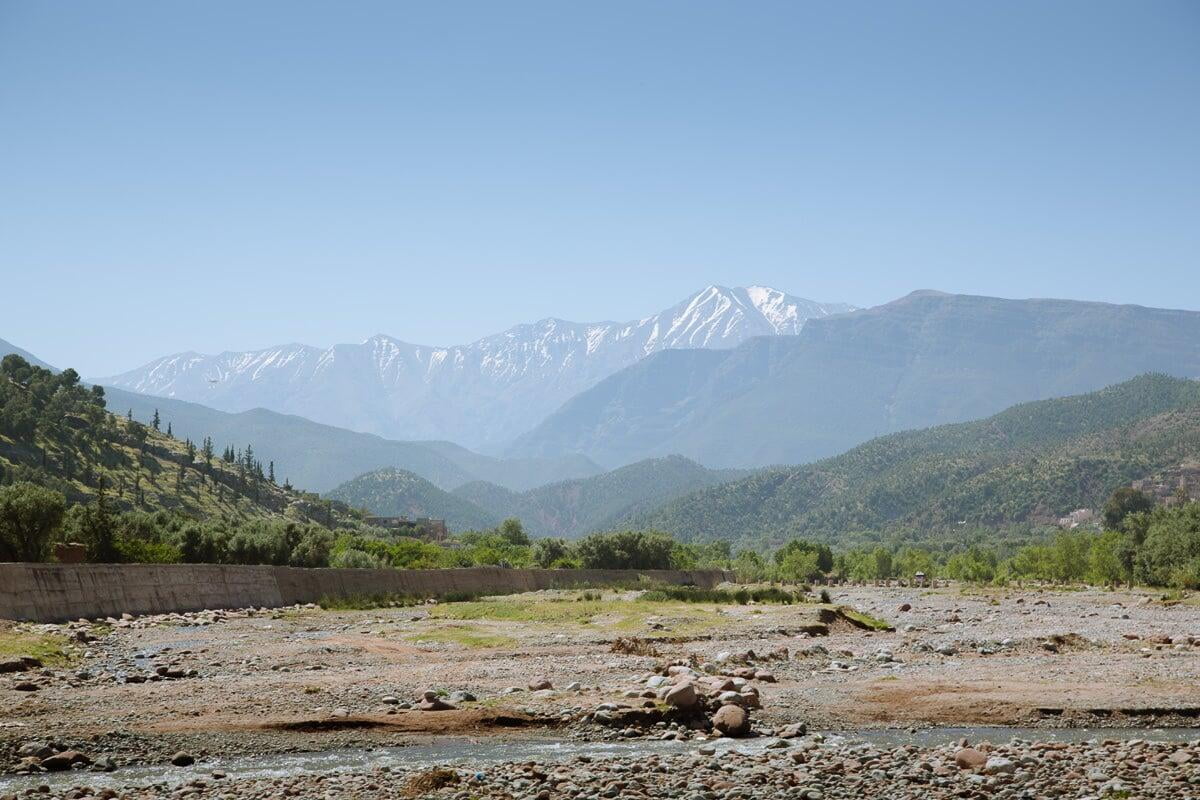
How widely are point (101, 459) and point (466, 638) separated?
109 meters

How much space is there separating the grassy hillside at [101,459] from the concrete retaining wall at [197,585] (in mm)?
44974

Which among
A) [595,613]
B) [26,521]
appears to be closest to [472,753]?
[595,613]

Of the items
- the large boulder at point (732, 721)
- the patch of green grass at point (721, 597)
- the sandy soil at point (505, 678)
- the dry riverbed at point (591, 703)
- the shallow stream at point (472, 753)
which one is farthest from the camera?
the patch of green grass at point (721, 597)

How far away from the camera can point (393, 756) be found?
2122 centimetres

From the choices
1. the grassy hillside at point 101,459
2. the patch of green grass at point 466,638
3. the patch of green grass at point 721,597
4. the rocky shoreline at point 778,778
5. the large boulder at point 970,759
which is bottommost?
the patch of green grass at point 721,597

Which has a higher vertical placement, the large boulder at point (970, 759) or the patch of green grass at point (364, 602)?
the large boulder at point (970, 759)

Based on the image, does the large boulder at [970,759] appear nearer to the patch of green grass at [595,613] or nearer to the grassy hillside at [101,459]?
the patch of green grass at [595,613]

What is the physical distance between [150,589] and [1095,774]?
141 feet

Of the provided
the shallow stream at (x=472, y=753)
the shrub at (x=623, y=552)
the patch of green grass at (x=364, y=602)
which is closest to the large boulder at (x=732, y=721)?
the shallow stream at (x=472, y=753)

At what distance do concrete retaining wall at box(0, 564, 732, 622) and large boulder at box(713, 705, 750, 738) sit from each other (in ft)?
93.9

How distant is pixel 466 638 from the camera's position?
43562 millimetres

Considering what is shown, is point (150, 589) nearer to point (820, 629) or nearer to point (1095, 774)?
point (820, 629)

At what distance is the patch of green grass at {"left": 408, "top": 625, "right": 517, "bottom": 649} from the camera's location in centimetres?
4169

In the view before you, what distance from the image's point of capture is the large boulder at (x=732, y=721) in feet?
75.0
